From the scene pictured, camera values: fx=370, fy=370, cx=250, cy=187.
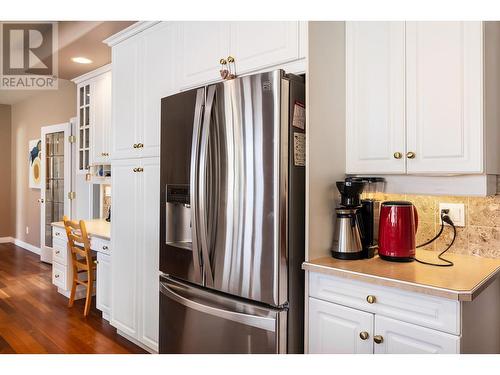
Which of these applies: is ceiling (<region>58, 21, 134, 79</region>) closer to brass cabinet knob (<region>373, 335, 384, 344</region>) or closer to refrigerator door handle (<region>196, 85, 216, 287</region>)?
refrigerator door handle (<region>196, 85, 216, 287</region>)

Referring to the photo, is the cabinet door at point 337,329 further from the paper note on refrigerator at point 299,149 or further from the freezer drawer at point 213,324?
the paper note on refrigerator at point 299,149

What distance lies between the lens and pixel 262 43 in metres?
1.73

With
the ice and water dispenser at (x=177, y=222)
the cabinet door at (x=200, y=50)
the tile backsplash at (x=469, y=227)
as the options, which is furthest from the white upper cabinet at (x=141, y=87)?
the tile backsplash at (x=469, y=227)

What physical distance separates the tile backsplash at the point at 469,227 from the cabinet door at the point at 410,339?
66 centimetres

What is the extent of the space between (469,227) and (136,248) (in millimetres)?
1950

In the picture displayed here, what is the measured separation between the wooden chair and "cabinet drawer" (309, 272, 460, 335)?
7.59ft

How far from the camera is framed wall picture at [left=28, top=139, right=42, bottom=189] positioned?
19.1ft

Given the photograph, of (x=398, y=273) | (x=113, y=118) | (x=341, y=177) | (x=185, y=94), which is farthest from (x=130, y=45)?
(x=398, y=273)

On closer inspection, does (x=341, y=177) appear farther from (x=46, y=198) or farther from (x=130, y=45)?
(x=46, y=198)

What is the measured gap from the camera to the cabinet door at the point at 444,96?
1.48 metres

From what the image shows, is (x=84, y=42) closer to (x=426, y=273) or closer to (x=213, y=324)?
(x=213, y=324)

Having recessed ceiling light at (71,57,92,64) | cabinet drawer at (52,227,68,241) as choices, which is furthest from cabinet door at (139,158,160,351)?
recessed ceiling light at (71,57,92,64)

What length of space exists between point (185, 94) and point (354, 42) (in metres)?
0.87

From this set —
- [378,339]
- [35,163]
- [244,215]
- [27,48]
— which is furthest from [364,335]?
[35,163]
